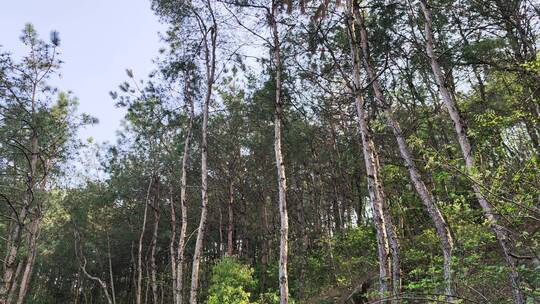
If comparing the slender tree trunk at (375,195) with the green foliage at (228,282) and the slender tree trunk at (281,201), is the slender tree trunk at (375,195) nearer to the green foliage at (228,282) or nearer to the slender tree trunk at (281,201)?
the slender tree trunk at (281,201)

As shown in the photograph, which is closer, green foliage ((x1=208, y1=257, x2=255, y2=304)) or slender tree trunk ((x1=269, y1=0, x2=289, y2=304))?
slender tree trunk ((x1=269, y1=0, x2=289, y2=304))

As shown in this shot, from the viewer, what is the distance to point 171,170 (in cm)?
1997

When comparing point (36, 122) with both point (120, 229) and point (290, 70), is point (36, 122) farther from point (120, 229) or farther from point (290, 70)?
point (120, 229)

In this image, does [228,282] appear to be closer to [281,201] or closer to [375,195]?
[281,201]

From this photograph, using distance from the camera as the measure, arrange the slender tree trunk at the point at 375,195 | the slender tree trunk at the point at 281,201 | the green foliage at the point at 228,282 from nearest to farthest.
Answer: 1. the slender tree trunk at the point at 375,195
2. the slender tree trunk at the point at 281,201
3. the green foliage at the point at 228,282

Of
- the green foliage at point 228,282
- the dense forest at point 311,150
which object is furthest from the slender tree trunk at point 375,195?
the green foliage at point 228,282

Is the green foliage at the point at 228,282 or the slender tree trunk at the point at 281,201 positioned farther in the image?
the green foliage at the point at 228,282

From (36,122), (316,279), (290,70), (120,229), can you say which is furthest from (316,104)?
(120,229)

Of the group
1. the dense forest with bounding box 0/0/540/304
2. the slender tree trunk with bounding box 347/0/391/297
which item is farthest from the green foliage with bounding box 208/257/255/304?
the slender tree trunk with bounding box 347/0/391/297

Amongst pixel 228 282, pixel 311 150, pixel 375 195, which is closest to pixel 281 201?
pixel 375 195

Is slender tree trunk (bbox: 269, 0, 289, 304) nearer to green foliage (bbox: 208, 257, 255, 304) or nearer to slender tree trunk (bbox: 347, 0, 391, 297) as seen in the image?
slender tree trunk (bbox: 347, 0, 391, 297)

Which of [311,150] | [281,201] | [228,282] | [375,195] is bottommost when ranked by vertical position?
[228,282]

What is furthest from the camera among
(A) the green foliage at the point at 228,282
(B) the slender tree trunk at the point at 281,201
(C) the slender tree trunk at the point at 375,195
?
(A) the green foliage at the point at 228,282

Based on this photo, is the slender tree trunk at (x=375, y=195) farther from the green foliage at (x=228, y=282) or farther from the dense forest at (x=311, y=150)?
the green foliage at (x=228, y=282)
